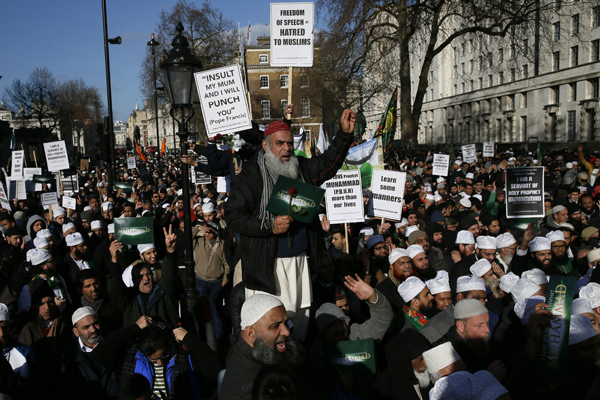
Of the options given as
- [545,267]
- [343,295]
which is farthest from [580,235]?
[343,295]

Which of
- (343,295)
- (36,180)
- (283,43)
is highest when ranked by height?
(283,43)

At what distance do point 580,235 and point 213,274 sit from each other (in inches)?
217

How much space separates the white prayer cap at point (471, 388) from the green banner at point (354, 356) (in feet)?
3.42

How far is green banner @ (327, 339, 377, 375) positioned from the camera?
3771 mm

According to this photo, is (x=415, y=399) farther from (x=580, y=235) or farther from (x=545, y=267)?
(x=580, y=235)

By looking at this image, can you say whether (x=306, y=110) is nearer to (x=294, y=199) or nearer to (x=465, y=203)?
(x=465, y=203)

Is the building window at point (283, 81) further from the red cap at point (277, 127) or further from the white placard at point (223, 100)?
the red cap at point (277, 127)

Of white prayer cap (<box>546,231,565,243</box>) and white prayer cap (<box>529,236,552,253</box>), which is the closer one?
white prayer cap (<box>529,236,552,253</box>)

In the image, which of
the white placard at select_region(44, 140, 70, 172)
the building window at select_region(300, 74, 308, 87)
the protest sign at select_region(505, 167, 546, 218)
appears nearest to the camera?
the protest sign at select_region(505, 167, 546, 218)

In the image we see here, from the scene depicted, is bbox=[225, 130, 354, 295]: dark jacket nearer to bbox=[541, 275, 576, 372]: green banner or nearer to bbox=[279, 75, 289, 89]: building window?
bbox=[541, 275, 576, 372]: green banner

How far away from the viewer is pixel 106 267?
7473 millimetres

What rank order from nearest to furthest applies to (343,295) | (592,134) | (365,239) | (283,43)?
(343,295) → (283,43) → (365,239) → (592,134)

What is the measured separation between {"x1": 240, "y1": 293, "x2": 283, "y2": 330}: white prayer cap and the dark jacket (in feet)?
1.96

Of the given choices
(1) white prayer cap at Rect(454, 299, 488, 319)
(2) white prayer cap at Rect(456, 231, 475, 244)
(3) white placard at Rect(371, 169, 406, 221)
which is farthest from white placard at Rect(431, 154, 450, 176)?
(1) white prayer cap at Rect(454, 299, 488, 319)
